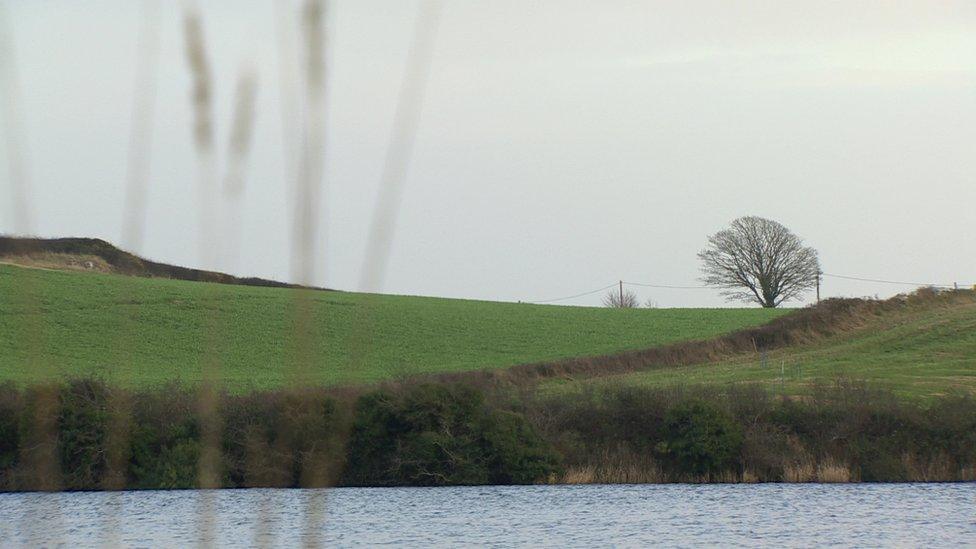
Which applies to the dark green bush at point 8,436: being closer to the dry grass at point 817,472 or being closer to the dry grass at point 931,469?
the dry grass at point 817,472

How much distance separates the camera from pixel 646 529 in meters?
28.5

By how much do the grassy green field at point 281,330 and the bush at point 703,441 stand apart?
1317cm

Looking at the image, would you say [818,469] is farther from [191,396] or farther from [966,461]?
[191,396]

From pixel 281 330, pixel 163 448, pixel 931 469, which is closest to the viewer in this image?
pixel 931 469

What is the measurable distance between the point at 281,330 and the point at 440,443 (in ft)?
76.8

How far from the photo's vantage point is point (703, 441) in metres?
39.8

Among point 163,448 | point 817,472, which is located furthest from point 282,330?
point 817,472

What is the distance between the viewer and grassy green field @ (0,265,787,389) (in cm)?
5338

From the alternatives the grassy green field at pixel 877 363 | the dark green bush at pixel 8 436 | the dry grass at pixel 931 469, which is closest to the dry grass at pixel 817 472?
the dry grass at pixel 931 469

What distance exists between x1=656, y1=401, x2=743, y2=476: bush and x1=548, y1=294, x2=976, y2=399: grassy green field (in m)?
6.46

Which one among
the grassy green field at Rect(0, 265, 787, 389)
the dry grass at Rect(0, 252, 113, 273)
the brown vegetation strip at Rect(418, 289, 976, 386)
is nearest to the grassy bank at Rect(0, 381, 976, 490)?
the grassy green field at Rect(0, 265, 787, 389)

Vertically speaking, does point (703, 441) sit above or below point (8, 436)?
below

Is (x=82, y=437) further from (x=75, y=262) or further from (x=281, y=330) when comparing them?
(x=75, y=262)

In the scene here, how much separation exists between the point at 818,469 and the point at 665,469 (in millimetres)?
5095
